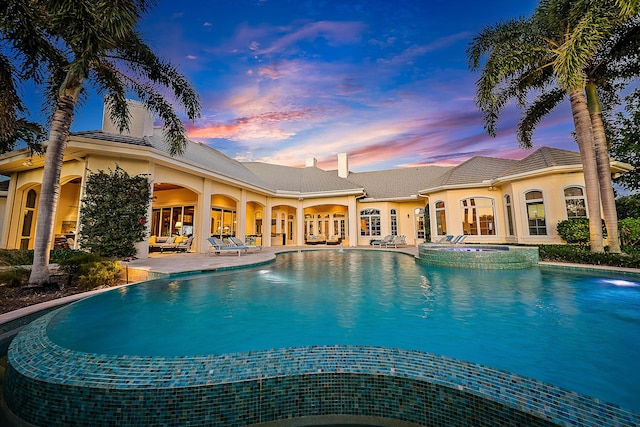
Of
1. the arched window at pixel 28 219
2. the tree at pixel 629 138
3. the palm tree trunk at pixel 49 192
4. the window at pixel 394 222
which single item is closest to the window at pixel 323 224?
the window at pixel 394 222

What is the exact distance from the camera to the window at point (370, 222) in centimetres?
2117

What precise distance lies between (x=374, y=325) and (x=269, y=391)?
2252 mm

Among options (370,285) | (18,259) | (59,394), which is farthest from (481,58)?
(18,259)

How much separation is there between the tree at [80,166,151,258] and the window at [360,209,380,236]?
15.5 meters

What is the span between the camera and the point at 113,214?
946 cm

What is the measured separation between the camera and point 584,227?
10.9 meters

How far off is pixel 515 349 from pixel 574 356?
584mm

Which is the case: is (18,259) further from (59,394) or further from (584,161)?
(584,161)

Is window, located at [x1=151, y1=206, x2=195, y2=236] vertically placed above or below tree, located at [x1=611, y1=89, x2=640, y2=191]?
below

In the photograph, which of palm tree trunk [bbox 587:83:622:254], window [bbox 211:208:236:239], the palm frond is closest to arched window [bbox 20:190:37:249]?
window [bbox 211:208:236:239]

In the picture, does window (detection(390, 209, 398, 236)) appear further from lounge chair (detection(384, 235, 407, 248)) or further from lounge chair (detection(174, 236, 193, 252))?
lounge chair (detection(174, 236, 193, 252))

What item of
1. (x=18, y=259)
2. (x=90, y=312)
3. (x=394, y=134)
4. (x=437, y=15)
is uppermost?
(x=437, y=15)

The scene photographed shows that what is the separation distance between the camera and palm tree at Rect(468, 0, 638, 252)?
25.6 feet

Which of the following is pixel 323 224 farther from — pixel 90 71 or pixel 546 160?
pixel 90 71
